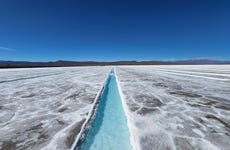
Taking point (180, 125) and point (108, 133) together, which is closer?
point (180, 125)

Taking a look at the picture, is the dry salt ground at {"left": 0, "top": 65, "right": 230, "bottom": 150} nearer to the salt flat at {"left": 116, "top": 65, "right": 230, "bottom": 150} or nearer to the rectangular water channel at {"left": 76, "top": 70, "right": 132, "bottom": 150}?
the salt flat at {"left": 116, "top": 65, "right": 230, "bottom": 150}

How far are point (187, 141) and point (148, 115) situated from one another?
1.05m

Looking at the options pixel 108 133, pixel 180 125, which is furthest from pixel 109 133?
pixel 180 125

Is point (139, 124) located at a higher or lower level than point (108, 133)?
higher

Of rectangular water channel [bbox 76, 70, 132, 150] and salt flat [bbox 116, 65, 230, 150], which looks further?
rectangular water channel [bbox 76, 70, 132, 150]

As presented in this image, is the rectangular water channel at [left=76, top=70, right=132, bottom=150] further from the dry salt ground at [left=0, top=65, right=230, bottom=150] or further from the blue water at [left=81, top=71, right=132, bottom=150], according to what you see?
the dry salt ground at [left=0, top=65, right=230, bottom=150]

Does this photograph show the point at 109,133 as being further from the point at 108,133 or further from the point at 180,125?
the point at 180,125

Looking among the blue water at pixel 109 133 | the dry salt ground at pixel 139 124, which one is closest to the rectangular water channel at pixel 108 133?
the blue water at pixel 109 133

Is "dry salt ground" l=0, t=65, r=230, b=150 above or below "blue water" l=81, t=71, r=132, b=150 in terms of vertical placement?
above

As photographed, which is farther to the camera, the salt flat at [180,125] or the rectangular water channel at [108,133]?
the rectangular water channel at [108,133]

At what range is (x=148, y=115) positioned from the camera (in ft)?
9.91

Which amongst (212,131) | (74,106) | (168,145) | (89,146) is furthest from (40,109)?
(212,131)

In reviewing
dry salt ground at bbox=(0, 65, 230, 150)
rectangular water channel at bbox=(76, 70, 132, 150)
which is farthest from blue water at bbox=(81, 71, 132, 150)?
dry salt ground at bbox=(0, 65, 230, 150)

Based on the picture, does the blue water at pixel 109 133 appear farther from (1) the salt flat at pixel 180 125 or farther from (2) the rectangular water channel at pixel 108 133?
(1) the salt flat at pixel 180 125
